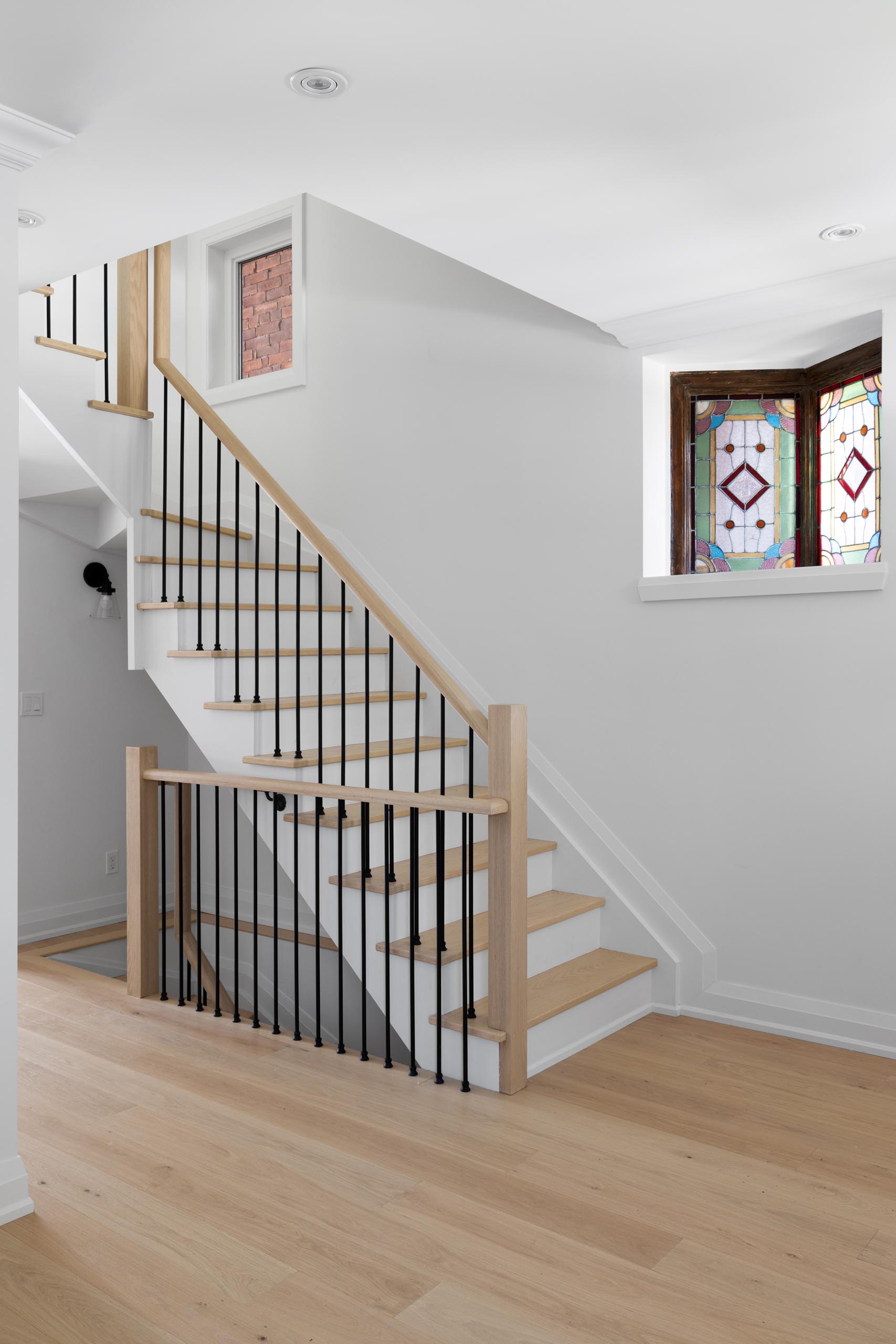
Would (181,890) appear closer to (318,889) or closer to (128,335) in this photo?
(318,889)

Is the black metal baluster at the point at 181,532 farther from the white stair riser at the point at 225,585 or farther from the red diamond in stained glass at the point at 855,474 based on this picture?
the red diamond in stained glass at the point at 855,474

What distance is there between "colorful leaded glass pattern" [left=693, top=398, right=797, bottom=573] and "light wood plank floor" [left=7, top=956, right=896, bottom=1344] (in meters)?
1.68

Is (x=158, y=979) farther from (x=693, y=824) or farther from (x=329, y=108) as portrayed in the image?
(x=329, y=108)

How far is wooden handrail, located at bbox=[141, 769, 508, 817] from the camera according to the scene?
2746 millimetres

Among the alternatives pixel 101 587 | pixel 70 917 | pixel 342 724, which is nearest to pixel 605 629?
pixel 342 724

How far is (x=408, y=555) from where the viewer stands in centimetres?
441

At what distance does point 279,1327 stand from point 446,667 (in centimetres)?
273

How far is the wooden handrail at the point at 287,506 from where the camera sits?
3.41m

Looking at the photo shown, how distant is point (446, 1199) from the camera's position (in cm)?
223

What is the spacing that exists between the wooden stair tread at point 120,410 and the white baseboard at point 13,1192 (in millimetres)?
2708

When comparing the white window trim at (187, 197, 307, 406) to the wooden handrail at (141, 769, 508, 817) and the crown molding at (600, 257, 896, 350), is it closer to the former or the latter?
the crown molding at (600, 257, 896, 350)

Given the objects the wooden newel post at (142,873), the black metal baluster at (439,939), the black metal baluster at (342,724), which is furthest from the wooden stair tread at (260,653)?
the black metal baluster at (439,939)

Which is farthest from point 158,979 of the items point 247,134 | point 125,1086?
point 247,134

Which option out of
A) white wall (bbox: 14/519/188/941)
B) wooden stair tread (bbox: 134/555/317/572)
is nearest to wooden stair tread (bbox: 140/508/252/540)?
wooden stair tread (bbox: 134/555/317/572)
